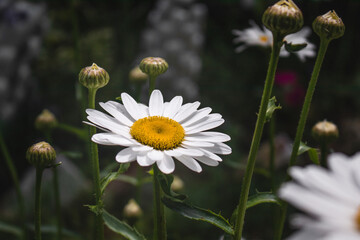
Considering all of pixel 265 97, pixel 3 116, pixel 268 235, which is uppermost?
pixel 265 97

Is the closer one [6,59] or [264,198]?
[264,198]

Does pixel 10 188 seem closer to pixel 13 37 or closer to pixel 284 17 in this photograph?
pixel 13 37

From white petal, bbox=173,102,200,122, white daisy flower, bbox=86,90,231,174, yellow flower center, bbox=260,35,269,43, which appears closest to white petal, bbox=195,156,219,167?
white daisy flower, bbox=86,90,231,174

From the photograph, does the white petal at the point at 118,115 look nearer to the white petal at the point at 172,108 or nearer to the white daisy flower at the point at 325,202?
the white petal at the point at 172,108

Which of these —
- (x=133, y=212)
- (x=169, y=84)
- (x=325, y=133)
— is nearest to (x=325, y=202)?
(x=325, y=133)

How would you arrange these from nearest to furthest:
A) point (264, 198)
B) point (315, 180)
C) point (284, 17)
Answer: point (315, 180) → point (284, 17) → point (264, 198)

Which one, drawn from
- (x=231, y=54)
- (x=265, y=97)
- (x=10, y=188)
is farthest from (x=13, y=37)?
(x=265, y=97)

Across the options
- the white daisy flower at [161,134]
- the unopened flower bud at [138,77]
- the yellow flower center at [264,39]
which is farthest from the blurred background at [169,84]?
the white daisy flower at [161,134]
